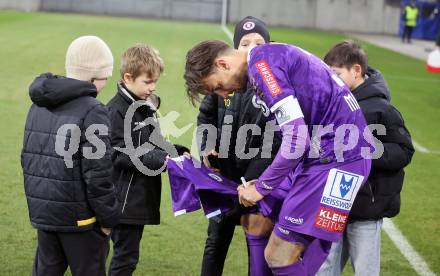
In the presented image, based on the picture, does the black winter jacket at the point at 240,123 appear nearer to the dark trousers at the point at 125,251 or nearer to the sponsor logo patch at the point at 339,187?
the sponsor logo patch at the point at 339,187

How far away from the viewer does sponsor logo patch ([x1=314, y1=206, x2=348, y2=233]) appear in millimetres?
4645

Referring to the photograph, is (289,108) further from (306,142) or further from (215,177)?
(215,177)

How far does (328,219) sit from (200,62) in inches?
46.3

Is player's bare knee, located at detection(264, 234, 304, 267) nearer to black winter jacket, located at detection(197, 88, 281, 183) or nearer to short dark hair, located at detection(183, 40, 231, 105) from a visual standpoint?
black winter jacket, located at detection(197, 88, 281, 183)

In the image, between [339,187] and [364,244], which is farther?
[364,244]

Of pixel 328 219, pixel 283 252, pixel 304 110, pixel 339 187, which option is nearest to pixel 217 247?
pixel 283 252

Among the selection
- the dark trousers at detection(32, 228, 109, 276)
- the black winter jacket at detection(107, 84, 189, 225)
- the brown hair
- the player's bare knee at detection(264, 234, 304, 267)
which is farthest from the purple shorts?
the brown hair

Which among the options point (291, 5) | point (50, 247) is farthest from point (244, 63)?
point (291, 5)

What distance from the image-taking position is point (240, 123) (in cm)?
541

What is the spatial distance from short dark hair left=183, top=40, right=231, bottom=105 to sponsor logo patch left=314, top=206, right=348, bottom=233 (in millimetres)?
997

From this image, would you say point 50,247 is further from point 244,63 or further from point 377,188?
point 377,188

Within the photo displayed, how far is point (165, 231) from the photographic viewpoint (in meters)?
7.39

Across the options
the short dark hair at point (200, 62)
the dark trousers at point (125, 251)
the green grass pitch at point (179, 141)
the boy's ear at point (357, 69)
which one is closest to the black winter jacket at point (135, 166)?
the dark trousers at point (125, 251)

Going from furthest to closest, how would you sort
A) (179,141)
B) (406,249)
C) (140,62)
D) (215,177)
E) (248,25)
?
(179,141) < (406,249) < (248,25) < (140,62) < (215,177)
